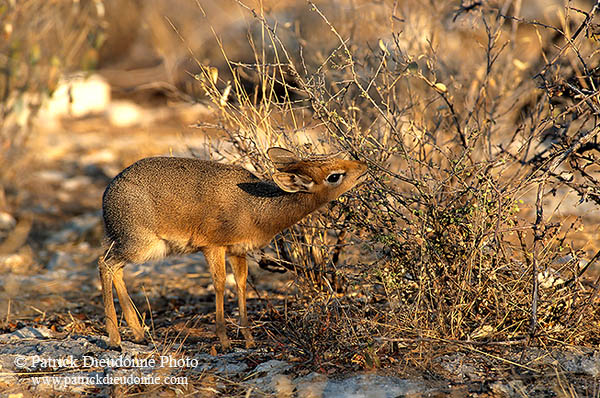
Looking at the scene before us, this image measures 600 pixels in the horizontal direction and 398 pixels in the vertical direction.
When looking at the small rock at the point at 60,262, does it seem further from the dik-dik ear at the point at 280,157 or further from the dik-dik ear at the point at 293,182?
the dik-dik ear at the point at 293,182

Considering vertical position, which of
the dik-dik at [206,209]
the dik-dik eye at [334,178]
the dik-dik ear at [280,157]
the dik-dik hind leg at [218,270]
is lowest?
the dik-dik hind leg at [218,270]

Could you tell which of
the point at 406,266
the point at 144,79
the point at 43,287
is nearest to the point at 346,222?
the point at 406,266

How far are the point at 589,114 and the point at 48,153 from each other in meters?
9.48

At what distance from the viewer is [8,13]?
8.73 m

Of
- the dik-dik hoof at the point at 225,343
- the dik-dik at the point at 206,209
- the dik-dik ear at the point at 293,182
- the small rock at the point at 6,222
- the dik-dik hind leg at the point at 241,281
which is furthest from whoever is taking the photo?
the small rock at the point at 6,222

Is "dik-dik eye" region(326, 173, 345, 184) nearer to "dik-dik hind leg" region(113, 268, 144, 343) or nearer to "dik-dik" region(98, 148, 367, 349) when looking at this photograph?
"dik-dik" region(98, 148, 367, 349)

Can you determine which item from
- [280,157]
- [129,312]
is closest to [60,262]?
[129,312]

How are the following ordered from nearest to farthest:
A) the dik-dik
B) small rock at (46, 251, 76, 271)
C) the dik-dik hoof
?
the dik-dik hoof → the dik-dik → small rock at (46, 251, 76, 271)

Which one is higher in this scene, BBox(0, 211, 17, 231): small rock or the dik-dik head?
the dik-dik head

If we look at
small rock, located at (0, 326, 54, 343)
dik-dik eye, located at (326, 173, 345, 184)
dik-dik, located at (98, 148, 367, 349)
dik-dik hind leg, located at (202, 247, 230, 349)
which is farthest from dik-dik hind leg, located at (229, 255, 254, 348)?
small rock, located at (0, 326, 54, 343)

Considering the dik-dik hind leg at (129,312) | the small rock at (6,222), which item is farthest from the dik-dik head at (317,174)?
the small rock at (6,222)

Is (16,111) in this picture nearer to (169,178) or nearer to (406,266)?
(169,178)

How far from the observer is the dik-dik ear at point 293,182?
5195 mm

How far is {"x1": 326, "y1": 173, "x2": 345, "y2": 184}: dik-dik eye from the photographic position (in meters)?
5.26
